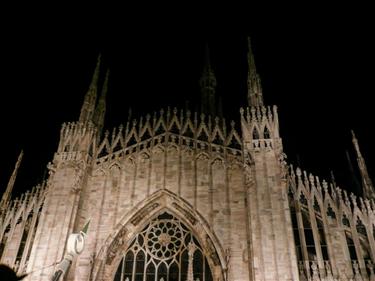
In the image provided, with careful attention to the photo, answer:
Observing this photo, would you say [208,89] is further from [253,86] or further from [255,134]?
[255,134]

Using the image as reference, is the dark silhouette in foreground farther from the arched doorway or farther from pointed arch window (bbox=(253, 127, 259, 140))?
pointed arch window (bbox=(253, 127, 259, 140))

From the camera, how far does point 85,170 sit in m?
17.5

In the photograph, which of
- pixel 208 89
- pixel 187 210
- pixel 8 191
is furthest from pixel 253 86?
pixel 8 191

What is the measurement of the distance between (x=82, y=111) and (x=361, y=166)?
12.5 metres

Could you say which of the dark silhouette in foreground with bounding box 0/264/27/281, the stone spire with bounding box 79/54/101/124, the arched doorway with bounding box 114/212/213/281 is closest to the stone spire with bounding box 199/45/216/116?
the stone spire with bounding box 79/54/101/124

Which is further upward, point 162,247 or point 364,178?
point 364,178

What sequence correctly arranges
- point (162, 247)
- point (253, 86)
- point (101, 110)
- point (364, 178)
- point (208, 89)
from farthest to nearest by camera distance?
point (208, 89) → point (101, 110) → point (253, 86) → point (364, 178) → point (162, 247)

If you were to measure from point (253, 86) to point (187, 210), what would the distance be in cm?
636

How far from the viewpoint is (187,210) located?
16.4m

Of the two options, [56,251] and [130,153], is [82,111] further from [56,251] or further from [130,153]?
[56,251]

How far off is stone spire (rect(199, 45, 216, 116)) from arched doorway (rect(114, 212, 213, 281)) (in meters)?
12.2

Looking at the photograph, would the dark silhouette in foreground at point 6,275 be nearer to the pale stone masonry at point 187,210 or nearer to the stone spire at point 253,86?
the pale stone masonry at point 187,210

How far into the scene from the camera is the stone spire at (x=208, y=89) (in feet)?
91.1

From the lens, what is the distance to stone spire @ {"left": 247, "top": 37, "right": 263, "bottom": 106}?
18109mm
